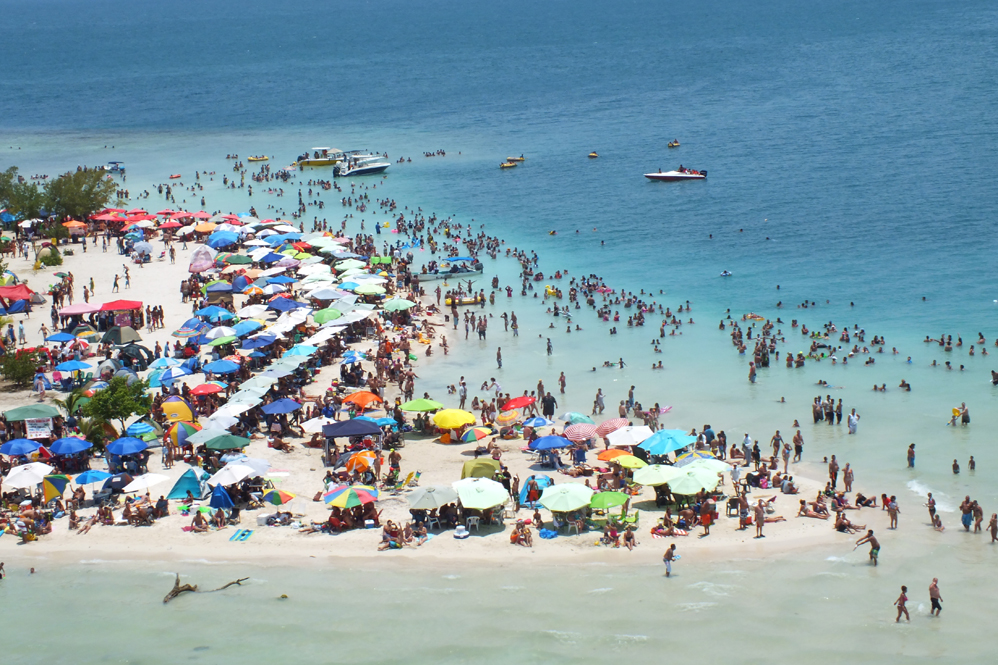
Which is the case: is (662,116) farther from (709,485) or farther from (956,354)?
(709,485)

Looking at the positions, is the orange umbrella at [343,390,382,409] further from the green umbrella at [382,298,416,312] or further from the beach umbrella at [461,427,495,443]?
the green umbrella at [382,298,416,312]

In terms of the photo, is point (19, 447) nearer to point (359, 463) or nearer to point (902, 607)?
point (359, 463)

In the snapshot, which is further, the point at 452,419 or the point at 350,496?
the point at 452,419

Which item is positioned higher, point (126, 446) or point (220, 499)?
point (126, 446)

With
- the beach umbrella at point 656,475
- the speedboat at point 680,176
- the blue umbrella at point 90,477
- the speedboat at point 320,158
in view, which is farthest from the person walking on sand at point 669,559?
the speedboat at point 320,158

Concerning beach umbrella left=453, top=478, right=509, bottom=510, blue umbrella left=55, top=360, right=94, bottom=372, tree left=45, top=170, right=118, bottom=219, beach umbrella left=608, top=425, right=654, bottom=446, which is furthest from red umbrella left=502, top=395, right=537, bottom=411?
tree left=45, top=170, right=118, bottom=219

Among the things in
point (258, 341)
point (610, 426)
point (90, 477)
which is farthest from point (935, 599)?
point (258, 341)

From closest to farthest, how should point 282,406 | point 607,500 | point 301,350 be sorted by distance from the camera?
point 607,500 < point 282,406 < point 301,350

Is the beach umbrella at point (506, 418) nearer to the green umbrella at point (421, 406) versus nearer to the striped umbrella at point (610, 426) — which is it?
Answer: the green umbrella at point (421, 406)
